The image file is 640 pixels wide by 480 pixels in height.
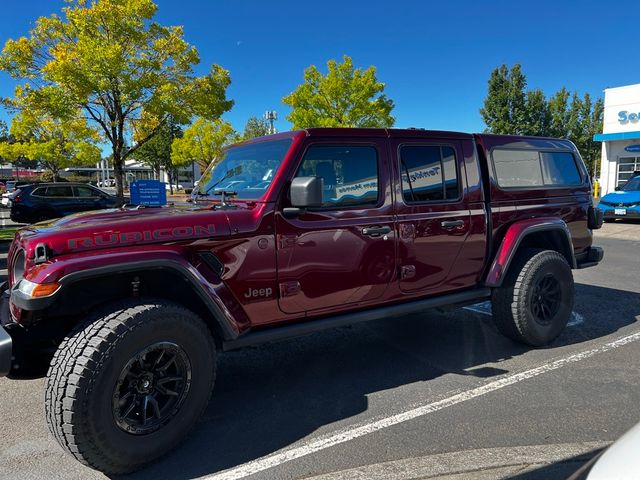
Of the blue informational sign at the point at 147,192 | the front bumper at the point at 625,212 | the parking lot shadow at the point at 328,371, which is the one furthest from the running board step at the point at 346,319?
the front bumper at the point at 625,212

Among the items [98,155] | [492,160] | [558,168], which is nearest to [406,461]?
[492,160]

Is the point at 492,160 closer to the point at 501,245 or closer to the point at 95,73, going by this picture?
the point at 501,245

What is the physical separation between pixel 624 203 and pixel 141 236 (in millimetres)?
15587

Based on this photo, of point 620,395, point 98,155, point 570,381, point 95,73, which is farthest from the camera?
point 98,155

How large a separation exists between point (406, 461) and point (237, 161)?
8.12 ft

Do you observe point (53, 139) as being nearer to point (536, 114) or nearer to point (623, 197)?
point (623, 197)

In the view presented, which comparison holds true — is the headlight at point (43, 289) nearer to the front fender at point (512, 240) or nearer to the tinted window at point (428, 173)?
the tinted window at point (428, 173)

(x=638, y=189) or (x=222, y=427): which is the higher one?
(x=638, y=189)

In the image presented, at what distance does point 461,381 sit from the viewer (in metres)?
3.79

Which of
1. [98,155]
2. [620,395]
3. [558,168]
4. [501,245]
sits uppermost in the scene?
[98,155]

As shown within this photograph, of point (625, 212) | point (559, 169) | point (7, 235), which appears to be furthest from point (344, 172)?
point (625, 212)

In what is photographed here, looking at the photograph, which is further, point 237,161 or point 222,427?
point 237,161

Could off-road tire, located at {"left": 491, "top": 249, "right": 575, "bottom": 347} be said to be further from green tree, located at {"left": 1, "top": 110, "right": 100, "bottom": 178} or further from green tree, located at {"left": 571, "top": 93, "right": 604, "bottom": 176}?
green tree, located at {"left": 571, "top": 93, "right": 604, "bottom": 176}

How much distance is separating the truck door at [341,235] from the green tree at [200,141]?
127 ft
